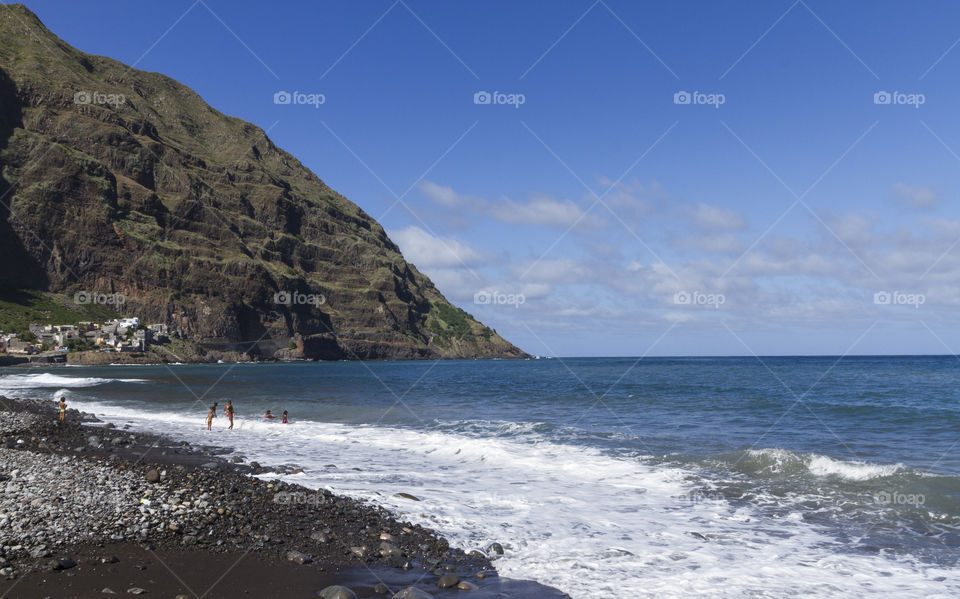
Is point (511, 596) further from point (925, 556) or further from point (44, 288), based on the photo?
point (44, 288)

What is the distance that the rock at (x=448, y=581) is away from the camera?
9016 mm

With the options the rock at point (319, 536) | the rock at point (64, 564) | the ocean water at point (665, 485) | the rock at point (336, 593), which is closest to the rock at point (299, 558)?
the rock at point (319, 536)

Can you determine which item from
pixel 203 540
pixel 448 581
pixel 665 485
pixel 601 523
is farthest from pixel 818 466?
pixel 203 540

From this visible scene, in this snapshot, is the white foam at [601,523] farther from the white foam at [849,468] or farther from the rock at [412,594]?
the rock at [412,594]

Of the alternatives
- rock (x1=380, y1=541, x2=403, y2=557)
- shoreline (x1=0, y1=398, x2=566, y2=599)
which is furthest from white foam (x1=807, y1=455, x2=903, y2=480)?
rock (x1=380, y1=541, x2=403, y2=557)

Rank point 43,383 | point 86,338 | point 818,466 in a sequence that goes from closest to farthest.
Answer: point 818,466, point 43,383, point 86,338

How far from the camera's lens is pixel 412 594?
27.3 ft

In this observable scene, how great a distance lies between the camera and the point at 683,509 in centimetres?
1427

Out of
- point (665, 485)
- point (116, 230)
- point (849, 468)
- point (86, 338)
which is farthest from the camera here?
point (116, 230)

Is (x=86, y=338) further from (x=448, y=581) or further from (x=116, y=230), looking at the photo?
(x=448, y=581)

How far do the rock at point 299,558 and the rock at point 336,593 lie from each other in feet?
4.57

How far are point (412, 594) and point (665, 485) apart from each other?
1086 centimetres

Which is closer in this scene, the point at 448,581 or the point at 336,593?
the point at 336,593

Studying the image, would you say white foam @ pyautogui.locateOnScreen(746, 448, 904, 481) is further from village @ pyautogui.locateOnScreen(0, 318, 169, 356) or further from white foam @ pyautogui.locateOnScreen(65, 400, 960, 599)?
village @ pyautogui.locateOnScreen(0, 318, 169, 356)
